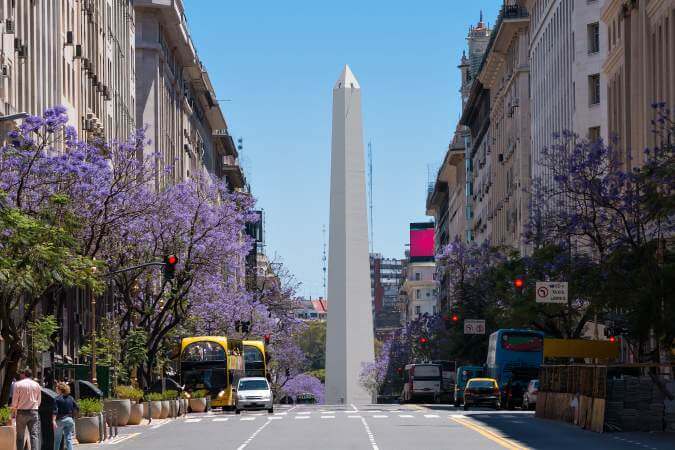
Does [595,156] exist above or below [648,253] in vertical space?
above

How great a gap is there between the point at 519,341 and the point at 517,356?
71 centimetres

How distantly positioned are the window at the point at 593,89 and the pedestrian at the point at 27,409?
6160 cm

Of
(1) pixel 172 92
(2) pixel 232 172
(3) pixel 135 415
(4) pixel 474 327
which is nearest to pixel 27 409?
(3) pixel 135 415

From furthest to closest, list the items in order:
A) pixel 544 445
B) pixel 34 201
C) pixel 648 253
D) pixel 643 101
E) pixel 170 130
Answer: pixel 170 130
pixel 643 101
pixel 648 253
pixel 34 201
pixel 544 445

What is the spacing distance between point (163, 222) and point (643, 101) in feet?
66.6

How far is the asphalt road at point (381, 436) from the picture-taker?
3534 centimetres

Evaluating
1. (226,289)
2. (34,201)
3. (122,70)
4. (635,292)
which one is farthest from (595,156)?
(122,70)

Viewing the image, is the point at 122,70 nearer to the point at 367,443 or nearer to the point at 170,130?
the point at 170,130

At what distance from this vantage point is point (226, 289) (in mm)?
83875

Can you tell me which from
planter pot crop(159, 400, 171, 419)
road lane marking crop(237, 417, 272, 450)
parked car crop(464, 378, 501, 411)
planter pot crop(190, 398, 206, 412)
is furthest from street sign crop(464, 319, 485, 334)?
road lane marking crop(237, 417, 272, 450)

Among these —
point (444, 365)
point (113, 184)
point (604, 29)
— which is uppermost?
point (604, 29)

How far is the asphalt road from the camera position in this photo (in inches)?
1391

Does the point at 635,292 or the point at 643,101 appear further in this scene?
the point at 643,101

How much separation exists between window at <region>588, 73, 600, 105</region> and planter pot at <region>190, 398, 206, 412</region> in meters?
26.7
